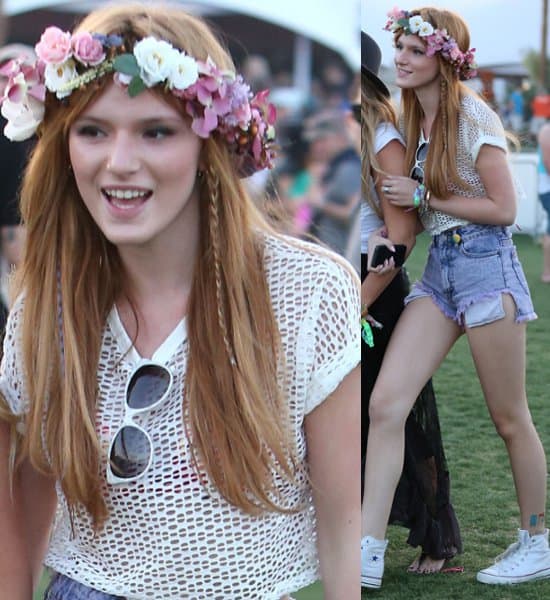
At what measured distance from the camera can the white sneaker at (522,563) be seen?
9.62ft

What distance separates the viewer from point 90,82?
1.62m

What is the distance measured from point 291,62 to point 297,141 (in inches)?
23.3

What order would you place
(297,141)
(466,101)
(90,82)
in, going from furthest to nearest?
(297,141), (466,101), (90,82)

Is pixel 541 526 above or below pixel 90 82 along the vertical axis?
below

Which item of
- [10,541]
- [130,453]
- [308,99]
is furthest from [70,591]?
[308,99]

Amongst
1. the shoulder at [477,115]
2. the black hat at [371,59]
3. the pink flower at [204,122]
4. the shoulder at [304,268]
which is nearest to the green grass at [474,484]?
the shoulder at [477,115]

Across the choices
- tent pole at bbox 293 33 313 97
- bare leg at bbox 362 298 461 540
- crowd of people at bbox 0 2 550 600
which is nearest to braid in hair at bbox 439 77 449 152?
bare leg at bbox 362 298 461 540

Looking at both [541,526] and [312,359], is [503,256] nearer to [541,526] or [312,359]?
[541,526]

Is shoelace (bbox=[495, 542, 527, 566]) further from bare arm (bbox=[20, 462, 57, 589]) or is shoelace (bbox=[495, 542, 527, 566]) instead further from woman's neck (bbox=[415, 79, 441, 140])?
bare arm (bbox=[20, 462, 57, 589])

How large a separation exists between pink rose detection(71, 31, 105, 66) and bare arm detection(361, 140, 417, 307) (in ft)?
4.10

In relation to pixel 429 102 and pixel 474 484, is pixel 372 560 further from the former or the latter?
pixel 429 102

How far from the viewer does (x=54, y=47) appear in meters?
1.67

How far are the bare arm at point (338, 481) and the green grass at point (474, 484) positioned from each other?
120 cm

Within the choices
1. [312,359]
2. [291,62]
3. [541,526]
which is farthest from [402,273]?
[291,62]
